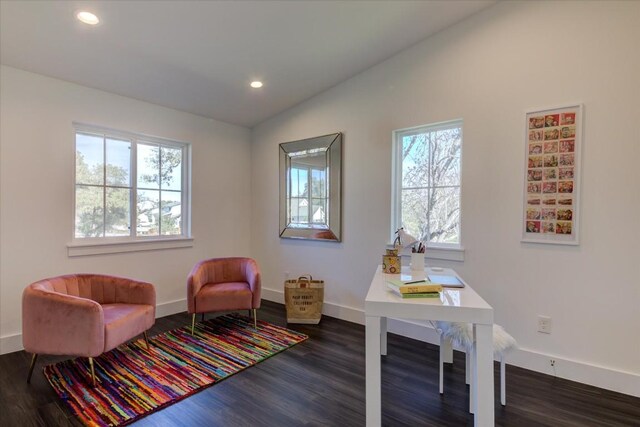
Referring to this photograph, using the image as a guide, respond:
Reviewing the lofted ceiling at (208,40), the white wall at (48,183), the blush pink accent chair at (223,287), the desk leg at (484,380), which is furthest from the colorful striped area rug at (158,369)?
the lofted ceiling at (208,40)

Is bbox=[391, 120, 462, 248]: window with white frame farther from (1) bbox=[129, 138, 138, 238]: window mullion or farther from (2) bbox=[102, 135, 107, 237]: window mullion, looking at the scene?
(2) bbox=[102, 135, 107, 237]: window mullion

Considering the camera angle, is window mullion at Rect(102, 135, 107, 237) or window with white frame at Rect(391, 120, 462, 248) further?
window mullion at Rect(102, 135, 107, 237)

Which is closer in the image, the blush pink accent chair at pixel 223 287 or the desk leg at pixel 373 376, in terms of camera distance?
the desk leg at pixel 373 376

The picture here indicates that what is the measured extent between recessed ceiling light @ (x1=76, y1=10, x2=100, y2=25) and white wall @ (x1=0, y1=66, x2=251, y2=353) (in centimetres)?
99

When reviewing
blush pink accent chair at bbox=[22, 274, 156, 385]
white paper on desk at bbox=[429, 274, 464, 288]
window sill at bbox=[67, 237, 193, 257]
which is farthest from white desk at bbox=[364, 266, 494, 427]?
window sill at bbox=[67, 237, 193, 257]

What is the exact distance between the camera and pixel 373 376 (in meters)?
1.57

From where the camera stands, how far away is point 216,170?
4277 mm

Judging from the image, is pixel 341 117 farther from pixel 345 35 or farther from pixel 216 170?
pixel 216 170

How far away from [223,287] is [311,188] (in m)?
1.57

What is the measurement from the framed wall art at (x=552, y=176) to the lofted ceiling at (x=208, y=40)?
1.16 meters

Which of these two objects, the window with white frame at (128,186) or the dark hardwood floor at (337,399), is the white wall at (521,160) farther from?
the window with white frame at (128,186)

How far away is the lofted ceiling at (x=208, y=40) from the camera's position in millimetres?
2285

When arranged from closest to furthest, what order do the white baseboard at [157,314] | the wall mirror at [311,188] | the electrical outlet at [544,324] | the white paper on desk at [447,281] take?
the white paper on desk at [447,281] < the electrical outlet at [544,324] < the white baseboard at [157,314] < the wall mirror at [311,188]

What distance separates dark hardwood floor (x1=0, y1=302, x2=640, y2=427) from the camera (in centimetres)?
189
